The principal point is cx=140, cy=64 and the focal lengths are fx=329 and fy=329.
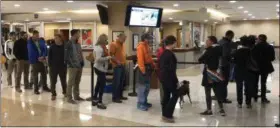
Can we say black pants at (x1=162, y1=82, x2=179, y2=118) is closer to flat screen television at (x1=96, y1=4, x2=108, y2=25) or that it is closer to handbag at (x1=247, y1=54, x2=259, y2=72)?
handbag at (x1=247, y1=54, x2=259, y2=72)

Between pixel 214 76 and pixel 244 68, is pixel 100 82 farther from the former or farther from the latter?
pixel 244 68

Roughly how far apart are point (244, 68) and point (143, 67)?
189cm

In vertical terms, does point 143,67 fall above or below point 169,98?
above

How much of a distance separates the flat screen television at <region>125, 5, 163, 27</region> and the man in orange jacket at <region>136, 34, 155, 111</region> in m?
2.49

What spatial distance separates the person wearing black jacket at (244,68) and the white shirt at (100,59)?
231cm

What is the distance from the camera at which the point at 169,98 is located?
491 cm

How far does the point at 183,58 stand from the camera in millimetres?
13383

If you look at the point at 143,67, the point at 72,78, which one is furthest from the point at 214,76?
the point at 72,78

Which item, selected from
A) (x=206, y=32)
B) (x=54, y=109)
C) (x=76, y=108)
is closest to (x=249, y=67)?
(x=76, y=108)

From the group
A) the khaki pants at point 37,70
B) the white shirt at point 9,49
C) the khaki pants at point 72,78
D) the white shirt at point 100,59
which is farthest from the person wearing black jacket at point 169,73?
the white shirt at point 9,49

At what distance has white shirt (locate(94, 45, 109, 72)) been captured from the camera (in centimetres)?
556

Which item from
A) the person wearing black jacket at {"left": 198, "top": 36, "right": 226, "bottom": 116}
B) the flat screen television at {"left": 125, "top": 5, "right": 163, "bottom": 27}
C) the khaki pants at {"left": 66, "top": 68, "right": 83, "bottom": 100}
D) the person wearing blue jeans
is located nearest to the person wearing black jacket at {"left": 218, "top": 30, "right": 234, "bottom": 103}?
the person wearing black jacket at {"left": 198, "top": 36, "right": 226, "bottom": 116}

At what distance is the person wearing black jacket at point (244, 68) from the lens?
5.78m

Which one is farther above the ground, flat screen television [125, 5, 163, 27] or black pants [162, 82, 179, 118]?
flat screen television [125, 5, 163, 27]
